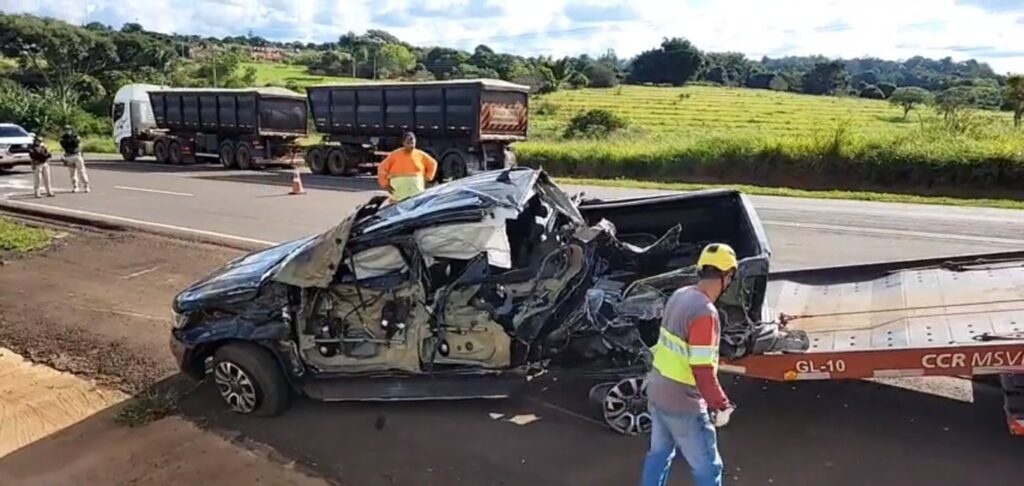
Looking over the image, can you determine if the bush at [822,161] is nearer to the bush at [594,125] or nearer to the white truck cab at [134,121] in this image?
the bush at [594,125]

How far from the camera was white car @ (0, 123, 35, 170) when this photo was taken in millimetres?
25141

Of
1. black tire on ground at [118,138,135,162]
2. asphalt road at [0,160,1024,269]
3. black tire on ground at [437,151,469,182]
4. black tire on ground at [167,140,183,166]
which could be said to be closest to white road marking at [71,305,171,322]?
asphalt road at [0,160,1024,269]

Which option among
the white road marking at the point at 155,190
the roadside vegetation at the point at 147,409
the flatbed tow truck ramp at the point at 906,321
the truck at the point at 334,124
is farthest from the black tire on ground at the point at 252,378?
the truck at the point at 334,124

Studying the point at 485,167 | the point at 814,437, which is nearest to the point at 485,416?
the point at 814,437

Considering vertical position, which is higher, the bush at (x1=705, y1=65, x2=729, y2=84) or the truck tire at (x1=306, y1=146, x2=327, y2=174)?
the bush at (x1=705, y1=65, x2=729, y2=84)

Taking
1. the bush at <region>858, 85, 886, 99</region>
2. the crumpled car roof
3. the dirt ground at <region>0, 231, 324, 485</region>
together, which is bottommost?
the dirt ground at <region>0, 231, 324, 485</region>

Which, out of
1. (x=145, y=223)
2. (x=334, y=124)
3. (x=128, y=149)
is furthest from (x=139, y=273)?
(x=128, y=149)

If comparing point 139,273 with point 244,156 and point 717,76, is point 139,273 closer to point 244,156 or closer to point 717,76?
point 244,156

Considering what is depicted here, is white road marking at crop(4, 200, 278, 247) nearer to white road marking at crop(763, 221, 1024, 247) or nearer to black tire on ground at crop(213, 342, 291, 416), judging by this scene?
black tire on ground at crop(213, 342, 291, 416)

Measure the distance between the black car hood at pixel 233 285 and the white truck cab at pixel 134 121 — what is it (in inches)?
1124

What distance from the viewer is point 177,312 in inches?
253

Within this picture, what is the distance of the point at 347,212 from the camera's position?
16.2m

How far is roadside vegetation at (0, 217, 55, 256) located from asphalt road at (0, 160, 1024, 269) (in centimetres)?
194

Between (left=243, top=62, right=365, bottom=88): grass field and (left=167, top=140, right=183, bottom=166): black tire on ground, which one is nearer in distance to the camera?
(left=167, top=140, right=183, bottom=166): black tire on ground
